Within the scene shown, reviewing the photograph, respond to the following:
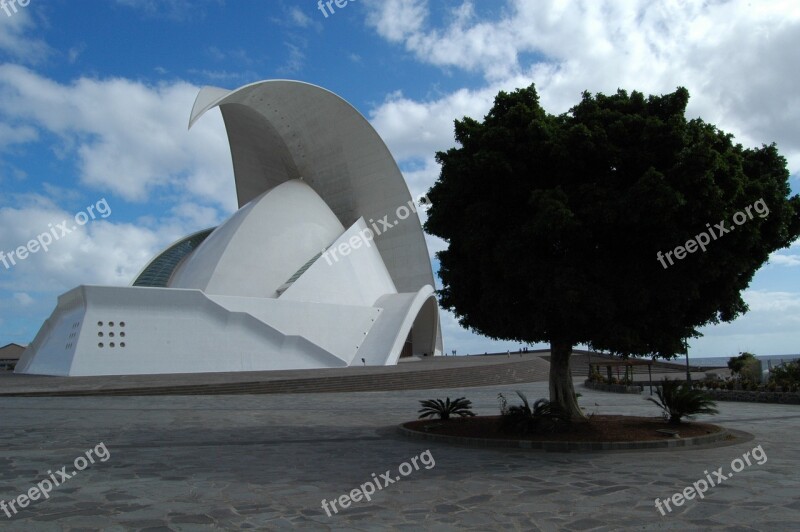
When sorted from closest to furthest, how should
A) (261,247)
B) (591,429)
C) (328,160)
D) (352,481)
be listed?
(352,481) < (591,429) < (261,247) < (328,160)

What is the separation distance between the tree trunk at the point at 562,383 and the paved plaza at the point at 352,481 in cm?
171

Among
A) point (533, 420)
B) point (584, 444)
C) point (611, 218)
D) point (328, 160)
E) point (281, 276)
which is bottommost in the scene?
point (584, 444)

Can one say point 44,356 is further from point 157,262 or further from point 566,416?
point 566,416

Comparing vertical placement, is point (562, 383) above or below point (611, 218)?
below

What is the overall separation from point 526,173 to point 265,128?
29189 mm

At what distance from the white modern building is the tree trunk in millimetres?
17816

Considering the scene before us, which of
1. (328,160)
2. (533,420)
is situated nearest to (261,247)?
(328,160)

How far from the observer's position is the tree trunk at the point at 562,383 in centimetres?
943

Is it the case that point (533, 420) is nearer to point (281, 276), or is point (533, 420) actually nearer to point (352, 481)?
point (352, 481)

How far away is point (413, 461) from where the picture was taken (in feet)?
24.2

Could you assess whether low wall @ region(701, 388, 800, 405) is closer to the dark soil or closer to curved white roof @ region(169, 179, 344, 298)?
the dark soil

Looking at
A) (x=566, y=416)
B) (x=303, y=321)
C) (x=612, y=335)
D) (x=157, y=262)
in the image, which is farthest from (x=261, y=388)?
(x=157, y=262)

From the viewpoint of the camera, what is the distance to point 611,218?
7609 millimetres

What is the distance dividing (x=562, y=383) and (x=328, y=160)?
2877 cm
